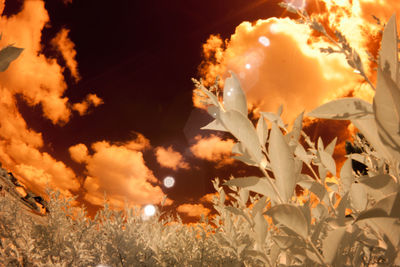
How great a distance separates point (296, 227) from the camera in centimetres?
60

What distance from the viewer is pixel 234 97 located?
0.77 meters

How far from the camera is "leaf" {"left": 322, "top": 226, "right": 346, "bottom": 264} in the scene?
0.59m

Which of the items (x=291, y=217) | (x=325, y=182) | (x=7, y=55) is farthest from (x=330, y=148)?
(x=7, y=55)

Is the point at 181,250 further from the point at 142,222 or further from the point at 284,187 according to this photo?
the point at 284,187

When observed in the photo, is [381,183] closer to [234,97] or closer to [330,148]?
[234,97]

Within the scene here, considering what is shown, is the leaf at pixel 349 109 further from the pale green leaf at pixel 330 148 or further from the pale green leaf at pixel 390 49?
the pale green leaf at pixel 330 148

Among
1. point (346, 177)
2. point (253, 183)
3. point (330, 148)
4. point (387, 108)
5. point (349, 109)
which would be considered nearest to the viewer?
point (387, 108)

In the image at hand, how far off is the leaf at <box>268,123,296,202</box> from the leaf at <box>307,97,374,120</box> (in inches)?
5.2

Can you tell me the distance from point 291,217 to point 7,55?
0.77 metres

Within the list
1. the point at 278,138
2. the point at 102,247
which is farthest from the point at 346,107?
the point at 102,247

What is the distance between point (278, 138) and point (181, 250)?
2.19 m

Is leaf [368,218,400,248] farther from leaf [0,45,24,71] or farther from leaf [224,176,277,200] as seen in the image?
leaf [0,45,24,71]

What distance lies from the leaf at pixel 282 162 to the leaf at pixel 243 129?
0.13 feet

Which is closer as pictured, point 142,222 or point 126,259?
point 126,259
